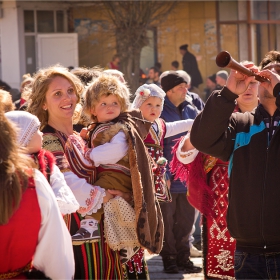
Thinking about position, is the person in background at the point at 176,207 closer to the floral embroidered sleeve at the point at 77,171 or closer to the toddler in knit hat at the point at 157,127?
the toddler in knit hat at the point at 157,127

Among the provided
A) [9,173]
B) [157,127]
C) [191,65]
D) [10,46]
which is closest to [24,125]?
[9,173]

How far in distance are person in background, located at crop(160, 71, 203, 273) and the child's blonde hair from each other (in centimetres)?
256

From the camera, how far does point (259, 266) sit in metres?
3.69

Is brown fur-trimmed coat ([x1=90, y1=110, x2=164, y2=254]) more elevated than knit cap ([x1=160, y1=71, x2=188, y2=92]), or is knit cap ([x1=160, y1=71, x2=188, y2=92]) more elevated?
knit cap ([x1=160, y1=71, x2=188, y2=92])

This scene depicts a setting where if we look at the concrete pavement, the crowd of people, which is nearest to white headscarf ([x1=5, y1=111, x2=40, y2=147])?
the crowd of people

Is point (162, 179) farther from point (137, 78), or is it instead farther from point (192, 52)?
point (192, 52)

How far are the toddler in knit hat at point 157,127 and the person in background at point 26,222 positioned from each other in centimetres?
232

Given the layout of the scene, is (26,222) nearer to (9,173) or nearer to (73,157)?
(9,173)

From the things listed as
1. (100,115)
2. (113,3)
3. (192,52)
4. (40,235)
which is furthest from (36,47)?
(40,235)

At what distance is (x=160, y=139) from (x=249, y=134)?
2.18m

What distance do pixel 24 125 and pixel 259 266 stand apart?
1.52 metres

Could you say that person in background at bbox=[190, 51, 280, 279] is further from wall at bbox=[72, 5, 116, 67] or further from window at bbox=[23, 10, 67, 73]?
window at bbox=[23, 10, 67, 73]

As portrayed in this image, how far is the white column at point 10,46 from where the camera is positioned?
17938mm

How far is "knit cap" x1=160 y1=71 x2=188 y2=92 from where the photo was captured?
743 centimetres
